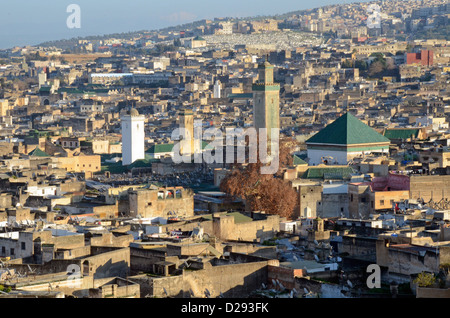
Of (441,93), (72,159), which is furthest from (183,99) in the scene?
(72,159)

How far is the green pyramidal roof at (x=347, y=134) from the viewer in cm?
3900

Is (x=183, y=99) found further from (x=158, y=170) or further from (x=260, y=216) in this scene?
(x=260, y=216)

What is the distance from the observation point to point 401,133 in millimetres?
45562

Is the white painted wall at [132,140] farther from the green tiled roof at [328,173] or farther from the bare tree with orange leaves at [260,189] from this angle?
the green tiled roof at [328,173]

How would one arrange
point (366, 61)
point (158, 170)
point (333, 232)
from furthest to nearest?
point (366, 61)
point (158, 170)
point (333, 232)

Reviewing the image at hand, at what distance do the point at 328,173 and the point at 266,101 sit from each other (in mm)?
7497

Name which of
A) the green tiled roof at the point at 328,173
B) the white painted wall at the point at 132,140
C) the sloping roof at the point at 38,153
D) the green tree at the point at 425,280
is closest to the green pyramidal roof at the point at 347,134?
the green tiled roof at the point at 328,173

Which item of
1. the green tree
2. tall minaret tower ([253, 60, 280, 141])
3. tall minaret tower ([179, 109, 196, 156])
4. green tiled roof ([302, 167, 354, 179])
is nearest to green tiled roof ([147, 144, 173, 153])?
tall minaret tower ([179, 109, 196, 156])

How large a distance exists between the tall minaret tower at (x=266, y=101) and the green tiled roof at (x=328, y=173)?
6.72 metres

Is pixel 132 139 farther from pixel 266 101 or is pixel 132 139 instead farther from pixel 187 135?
pixel 266 101
